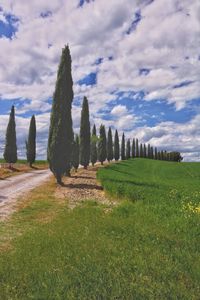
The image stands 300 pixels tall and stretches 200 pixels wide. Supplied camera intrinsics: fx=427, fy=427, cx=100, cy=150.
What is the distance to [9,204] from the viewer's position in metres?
20.7

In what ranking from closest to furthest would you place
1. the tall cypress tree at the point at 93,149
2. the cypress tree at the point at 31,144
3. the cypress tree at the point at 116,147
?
the cypress tree at the point at 31,144, the tall cypress tree at the point at 93,149, the cypress tree at the point at 116,147

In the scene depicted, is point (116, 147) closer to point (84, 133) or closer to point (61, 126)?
point (84, 133)

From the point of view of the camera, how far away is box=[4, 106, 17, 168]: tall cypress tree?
205ft

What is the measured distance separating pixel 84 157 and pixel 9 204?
4186 cm

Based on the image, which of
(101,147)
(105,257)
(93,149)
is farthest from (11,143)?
(105,257)

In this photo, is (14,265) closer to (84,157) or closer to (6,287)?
(6,287)

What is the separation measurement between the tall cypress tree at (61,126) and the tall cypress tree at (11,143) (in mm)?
28945

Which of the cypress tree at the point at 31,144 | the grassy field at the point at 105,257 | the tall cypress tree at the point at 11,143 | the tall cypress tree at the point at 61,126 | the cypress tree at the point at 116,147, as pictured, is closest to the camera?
the grassy field at the point at 105,257

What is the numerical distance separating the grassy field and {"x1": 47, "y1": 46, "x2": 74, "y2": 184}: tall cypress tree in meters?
18.8

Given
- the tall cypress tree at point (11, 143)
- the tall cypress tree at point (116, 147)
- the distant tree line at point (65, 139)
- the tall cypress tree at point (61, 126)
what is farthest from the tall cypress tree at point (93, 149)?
the tall cypress tree at point (61, 126)

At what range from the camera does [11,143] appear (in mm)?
62812

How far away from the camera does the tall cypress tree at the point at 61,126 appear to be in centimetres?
3416

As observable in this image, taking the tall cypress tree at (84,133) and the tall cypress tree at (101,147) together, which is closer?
the tall cypress tree at (84,133)

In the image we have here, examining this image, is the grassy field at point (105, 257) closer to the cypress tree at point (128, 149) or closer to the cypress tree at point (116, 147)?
the cypress tree at point (116, 147)
